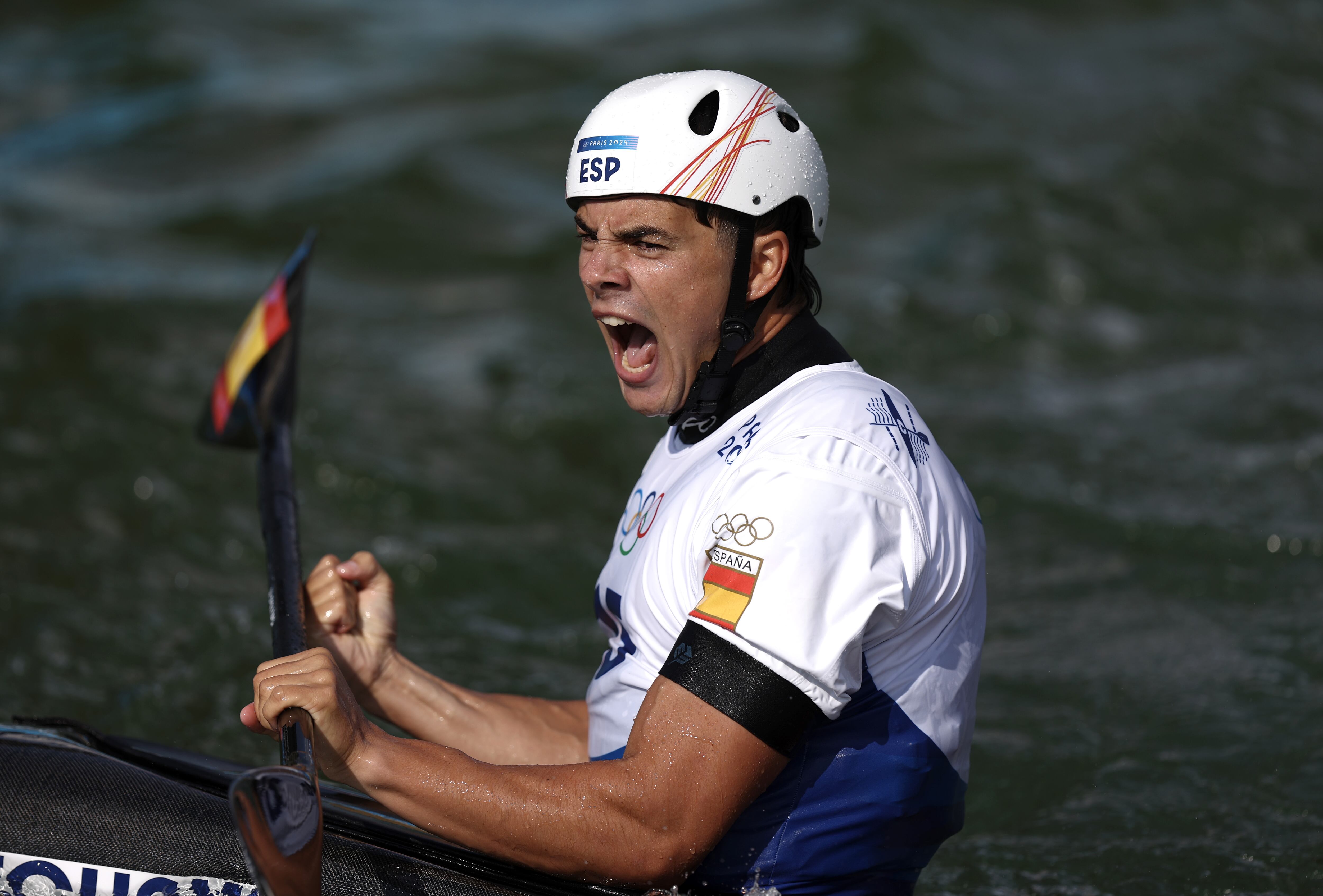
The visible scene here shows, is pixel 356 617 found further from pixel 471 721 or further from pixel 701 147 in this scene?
pixel 701 147

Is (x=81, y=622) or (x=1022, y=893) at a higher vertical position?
(x=1022, y=893)

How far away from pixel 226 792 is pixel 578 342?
715 centimetres

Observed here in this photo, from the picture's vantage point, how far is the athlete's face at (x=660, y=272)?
3.07 metres

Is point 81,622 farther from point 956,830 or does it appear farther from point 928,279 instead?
point 928,279

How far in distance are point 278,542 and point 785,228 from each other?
1.89 metres

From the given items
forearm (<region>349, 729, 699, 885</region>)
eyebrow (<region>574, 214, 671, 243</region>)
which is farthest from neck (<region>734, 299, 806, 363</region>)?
forearm (<region>349, 729, 699, 885</region>)

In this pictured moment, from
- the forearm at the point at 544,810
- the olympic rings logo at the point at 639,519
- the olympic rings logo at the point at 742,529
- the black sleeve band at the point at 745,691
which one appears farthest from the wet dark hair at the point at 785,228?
the forearm at the point at 544,810

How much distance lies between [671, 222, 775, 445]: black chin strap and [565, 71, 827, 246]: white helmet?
12 cm

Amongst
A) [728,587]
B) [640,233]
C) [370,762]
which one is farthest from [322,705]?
[640,233]

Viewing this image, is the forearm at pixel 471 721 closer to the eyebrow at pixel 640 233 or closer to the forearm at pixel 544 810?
the forearm at pixel 544 810

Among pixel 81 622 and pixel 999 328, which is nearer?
pixel 81 622

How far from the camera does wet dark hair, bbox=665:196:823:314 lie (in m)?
3.06

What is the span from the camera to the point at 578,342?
1009cm

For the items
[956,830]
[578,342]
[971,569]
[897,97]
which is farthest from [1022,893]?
[897,97]
